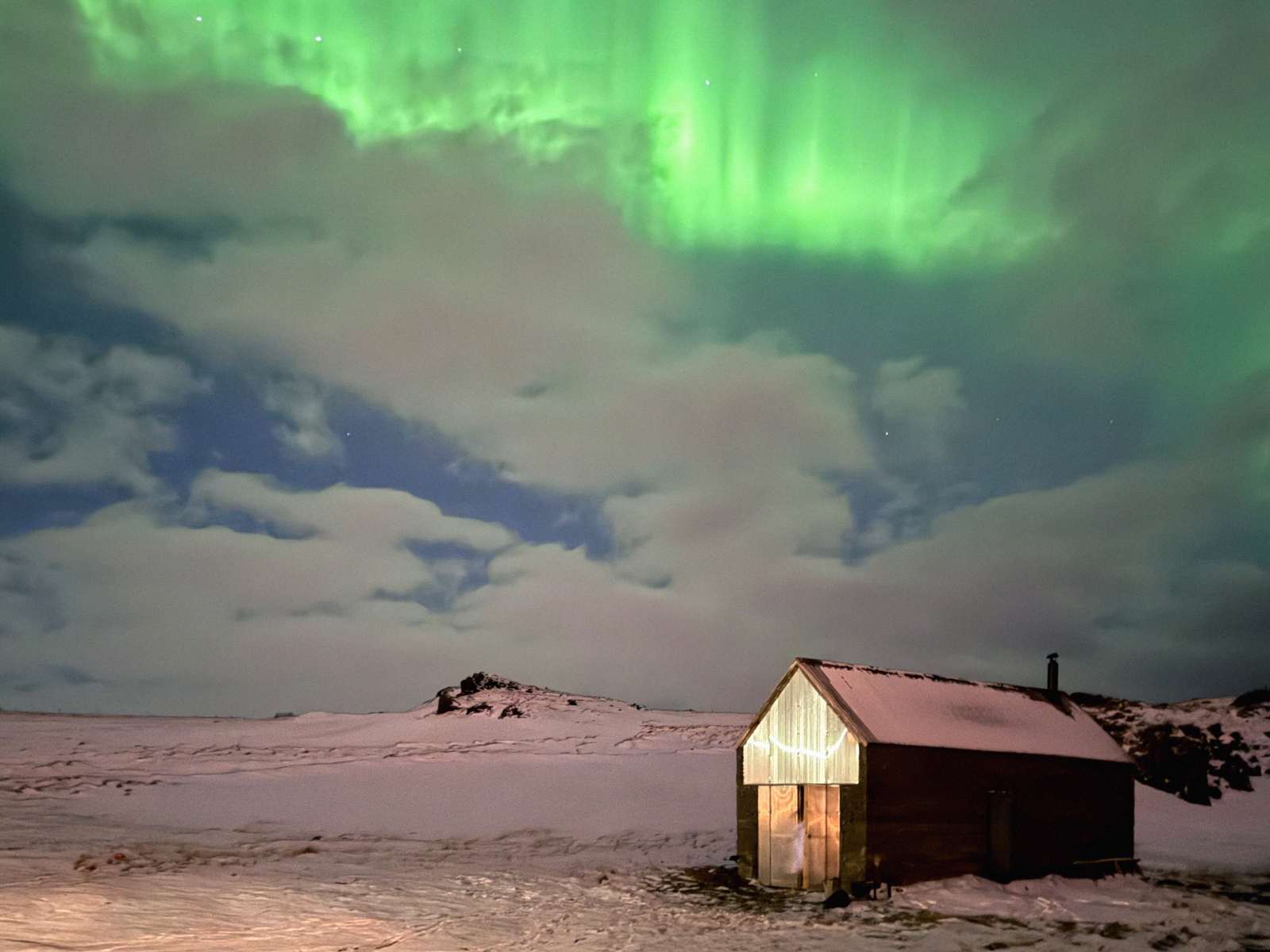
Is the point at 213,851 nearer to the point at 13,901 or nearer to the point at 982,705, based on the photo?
the point at 13,901

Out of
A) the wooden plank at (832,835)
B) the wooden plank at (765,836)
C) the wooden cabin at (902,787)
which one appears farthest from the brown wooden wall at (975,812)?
the wooden plank at (765,836)

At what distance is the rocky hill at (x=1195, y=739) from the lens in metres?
50.5

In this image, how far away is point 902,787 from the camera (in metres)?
26.8

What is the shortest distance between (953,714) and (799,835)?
5.80m

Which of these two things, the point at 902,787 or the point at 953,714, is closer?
the point at 902,787

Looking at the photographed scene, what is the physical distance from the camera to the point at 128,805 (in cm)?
4156

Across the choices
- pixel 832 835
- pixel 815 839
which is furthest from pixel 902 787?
pixel 815 839

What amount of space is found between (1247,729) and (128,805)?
2122 inches

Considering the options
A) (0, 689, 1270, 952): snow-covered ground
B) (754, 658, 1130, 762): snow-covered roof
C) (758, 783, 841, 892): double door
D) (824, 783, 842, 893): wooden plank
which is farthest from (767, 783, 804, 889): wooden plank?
A: (754, 658, 1130, 762): snow-covered roof

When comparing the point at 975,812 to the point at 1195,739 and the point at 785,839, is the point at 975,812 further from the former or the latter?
the point at 1195,739

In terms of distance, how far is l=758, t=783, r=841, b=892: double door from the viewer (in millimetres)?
26922

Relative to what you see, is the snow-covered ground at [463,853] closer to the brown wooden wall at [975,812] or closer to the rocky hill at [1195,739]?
the brown wooden wall at [975,812]

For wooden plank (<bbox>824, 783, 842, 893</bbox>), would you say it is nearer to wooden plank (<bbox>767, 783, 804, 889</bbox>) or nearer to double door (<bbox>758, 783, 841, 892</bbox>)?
double door (<bbox>758, 783, 841, 892</bbox>)

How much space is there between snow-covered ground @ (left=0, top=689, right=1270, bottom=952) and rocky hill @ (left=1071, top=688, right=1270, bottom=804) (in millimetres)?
1387
